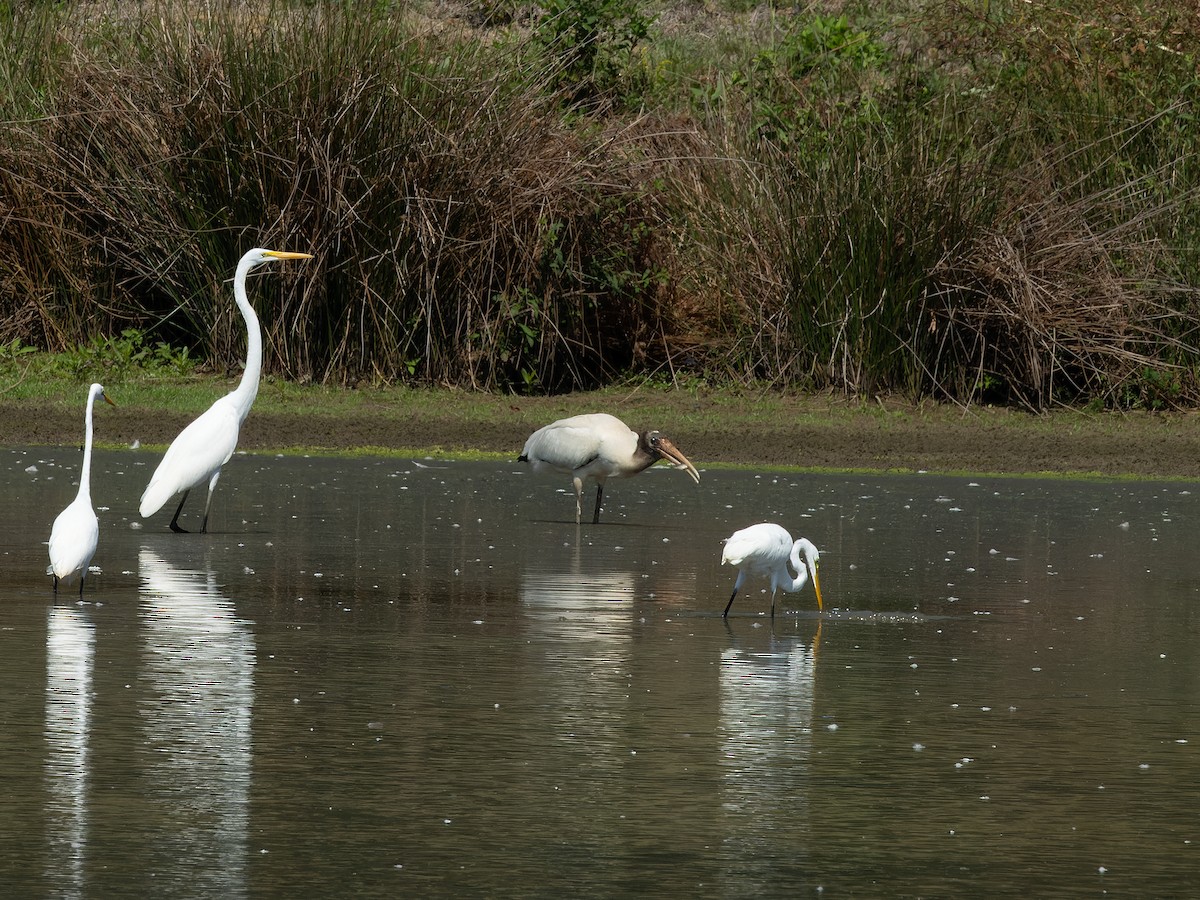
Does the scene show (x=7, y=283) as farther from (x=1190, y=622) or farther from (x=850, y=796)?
(x=850, y=796)

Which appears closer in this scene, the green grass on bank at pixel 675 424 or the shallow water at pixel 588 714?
the shallow water at pixel 588 714

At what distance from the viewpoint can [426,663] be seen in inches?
305

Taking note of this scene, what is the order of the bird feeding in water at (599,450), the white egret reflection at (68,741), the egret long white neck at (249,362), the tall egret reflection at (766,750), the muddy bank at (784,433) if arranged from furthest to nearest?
the muddy bank at (784,433) → the egret long white neck at (249,362) → the bird feeding in water at (599,450) → the tall egret reflection at (766,750) → the white egret reflection at (68,741)

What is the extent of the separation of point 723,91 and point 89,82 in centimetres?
Answer: 648

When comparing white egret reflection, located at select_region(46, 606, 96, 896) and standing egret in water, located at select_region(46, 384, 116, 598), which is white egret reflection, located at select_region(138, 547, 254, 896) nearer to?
white egret reflection, located at select_region(46, 606, 96, 896)

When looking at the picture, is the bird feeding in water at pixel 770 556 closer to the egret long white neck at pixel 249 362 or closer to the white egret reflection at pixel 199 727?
the white egret reflection at pixel 199 727

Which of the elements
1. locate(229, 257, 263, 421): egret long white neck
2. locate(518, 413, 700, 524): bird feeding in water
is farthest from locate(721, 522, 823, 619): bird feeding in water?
locate(229, 257, 263, 421): egret long white neck

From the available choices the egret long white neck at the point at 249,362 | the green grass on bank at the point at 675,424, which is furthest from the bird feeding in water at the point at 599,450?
the green grass on bank at the point at 675,424

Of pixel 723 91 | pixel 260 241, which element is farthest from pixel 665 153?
pixel 260 241

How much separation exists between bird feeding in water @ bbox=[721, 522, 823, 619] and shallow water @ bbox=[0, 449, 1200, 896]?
0.58 ft

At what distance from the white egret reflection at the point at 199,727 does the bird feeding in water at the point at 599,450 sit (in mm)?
3705

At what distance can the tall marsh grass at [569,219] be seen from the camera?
1956 cm

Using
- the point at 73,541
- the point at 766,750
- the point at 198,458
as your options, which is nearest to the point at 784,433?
the point at 198,458

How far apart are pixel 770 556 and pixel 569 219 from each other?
11814 mm
